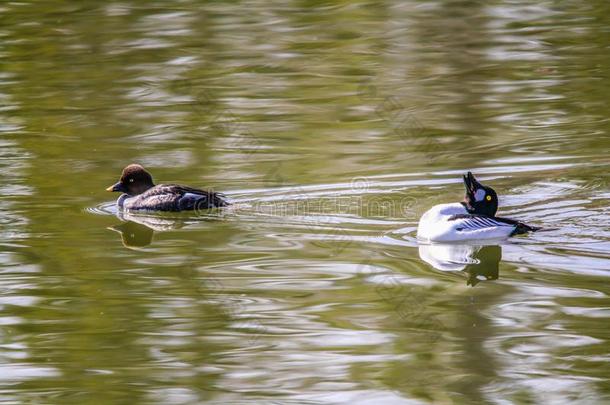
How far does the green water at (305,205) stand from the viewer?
7.58 meters

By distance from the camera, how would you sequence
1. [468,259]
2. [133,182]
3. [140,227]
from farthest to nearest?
[133,182], [140,227], [468,259]

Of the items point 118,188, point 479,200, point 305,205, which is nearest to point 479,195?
point 479,200

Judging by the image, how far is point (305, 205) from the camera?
38.7ft

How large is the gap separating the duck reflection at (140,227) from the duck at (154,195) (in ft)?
0.43

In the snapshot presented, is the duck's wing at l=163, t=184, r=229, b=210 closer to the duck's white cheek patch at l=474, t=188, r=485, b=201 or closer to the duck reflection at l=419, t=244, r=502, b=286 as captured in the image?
the duck reflection at l=419, t=244, r=502, b=286

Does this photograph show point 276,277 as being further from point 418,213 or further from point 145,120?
point 145,120

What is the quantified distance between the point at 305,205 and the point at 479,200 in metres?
1.79

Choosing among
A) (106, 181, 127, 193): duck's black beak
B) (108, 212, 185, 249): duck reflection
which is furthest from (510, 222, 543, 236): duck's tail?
(106, 181, 127, 193): duck's black beak

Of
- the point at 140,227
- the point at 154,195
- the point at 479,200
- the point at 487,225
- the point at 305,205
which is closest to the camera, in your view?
the point at 487,225

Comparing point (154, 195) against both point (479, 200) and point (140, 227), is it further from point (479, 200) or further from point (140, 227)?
point (479, 200)

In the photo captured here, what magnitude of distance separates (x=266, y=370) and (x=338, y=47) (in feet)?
41.6

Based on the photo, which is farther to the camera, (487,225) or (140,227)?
(140,227)

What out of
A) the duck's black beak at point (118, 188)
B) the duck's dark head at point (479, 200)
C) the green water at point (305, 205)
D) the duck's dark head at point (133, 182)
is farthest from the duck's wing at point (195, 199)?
the duck's dark head at point (479, 200)

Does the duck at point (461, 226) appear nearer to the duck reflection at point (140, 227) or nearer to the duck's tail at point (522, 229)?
the duck's tail at point (522, 229)
